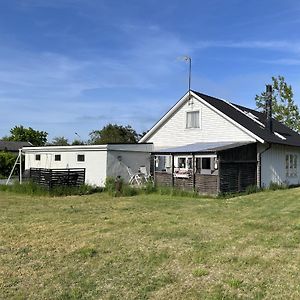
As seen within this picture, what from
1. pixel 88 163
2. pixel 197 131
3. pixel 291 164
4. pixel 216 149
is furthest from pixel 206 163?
pixel 88 163

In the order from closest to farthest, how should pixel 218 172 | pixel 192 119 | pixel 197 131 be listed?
pixel 218 172 → pixel 197 131 → pixel 192 119

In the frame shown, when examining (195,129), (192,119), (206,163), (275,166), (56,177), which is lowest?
(56,177)

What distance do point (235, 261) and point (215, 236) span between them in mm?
1988

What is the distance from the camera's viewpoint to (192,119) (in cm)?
2573

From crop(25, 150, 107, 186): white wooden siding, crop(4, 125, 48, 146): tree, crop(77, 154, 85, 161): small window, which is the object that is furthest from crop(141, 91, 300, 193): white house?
crop(4, 125, 48, 146): tree

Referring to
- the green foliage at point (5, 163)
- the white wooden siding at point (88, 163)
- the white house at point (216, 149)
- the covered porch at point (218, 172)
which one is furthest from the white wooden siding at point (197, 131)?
the green foliage at point (5, 163)

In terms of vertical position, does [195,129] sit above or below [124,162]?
above

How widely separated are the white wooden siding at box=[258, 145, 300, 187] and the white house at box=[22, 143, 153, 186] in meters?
7.17

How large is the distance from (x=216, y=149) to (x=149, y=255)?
503 inches

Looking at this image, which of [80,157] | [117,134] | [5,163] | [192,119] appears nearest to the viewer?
[80,157]

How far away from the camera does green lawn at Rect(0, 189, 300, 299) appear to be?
543 centimetres

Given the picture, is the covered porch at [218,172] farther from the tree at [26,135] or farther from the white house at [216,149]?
the tree at [26,135]

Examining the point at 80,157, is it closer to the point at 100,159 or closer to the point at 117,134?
the point at 100,159

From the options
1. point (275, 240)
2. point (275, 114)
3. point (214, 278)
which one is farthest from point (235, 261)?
point (275, 114)
